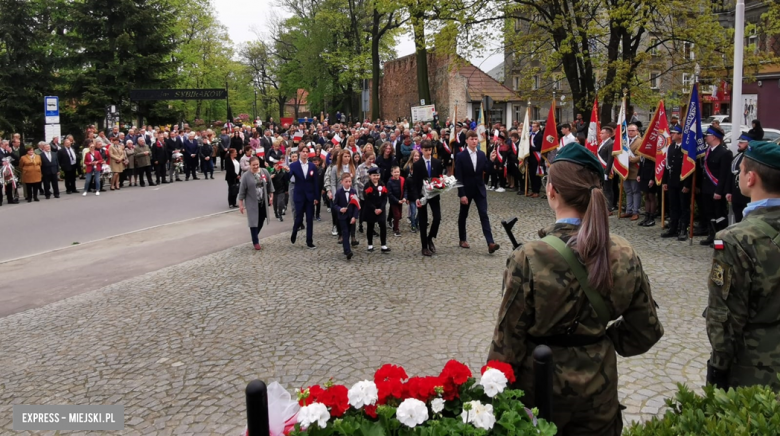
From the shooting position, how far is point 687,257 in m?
10.7

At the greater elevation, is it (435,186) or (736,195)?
(435,186)

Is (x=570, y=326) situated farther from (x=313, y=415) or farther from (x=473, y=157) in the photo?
(x=473, y=157)

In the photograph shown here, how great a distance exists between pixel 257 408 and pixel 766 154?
2.75 m

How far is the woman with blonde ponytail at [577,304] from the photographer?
2635 millimetres

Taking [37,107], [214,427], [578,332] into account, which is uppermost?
[37,107]

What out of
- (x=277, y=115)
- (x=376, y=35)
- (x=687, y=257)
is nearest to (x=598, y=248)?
(x=687, y=257)

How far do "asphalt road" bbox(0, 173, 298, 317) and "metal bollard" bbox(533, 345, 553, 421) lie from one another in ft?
28.2

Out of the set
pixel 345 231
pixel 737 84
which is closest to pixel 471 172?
pixel 345 231

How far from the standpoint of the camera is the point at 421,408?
238 centimetres

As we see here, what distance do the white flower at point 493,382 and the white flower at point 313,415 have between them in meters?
0.62

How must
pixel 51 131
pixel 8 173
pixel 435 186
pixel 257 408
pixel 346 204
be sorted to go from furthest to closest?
pixel 51 131, pixel 8 173, pixel 346 204, pixel 435 186, pixel 257 408

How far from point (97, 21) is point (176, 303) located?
31513mm

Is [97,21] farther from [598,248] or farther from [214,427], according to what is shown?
[598,248]

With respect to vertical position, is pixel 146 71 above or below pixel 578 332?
above
